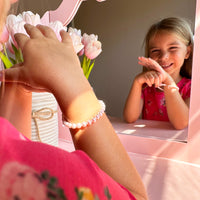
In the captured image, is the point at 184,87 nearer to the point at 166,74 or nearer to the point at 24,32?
the point at 166,74

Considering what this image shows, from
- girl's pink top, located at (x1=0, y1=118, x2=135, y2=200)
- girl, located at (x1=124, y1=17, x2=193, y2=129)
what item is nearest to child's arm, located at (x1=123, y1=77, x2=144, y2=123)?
girl, located at (x1=124, y1=17, x2=193, y2=129)

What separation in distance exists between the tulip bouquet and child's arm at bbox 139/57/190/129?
11cm

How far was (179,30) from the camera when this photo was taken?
1.36 feet

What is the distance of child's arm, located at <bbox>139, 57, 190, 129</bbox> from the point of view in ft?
1.38

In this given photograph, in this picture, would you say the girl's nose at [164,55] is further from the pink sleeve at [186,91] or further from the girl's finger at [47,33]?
the girl's finger at [47,33]

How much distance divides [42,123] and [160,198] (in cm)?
25

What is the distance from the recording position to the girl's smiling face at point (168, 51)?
1.38 feet

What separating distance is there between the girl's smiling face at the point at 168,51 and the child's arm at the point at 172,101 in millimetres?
11

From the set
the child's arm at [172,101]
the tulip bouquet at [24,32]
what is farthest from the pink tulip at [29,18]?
the child's arm at [172,101]

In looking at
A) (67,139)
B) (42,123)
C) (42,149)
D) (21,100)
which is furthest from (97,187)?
(67,139)

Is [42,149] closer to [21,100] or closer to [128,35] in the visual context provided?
[21,100]

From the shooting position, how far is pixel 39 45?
0.63 feet

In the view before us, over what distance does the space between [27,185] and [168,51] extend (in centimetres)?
38

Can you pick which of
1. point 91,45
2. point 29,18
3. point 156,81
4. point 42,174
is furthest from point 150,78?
point 42,174
